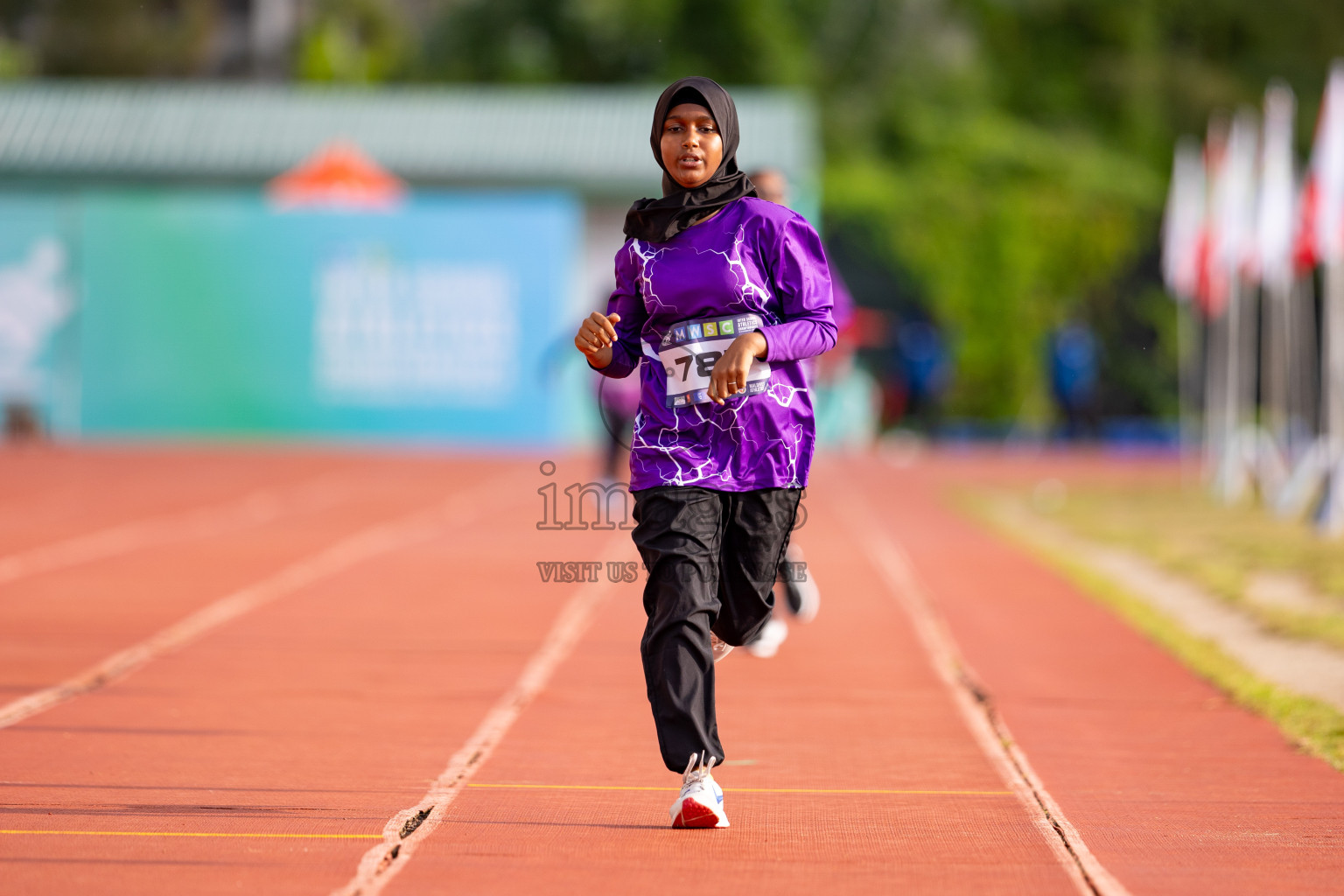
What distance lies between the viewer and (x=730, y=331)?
457 centimetres

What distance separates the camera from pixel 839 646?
8008 millimetres

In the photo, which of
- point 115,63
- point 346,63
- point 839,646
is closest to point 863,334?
point 839,646

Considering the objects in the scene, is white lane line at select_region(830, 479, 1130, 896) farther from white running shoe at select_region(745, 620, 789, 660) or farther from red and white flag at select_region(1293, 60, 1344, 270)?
red and white flag at select_region(1293, 60, 1344, 270)

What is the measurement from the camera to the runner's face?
4547mm

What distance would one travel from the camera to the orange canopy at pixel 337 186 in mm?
26297

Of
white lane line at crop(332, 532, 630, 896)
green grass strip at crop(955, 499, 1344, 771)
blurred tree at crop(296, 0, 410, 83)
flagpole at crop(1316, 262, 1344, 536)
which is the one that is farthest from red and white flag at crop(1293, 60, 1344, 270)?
blurred tree at crop(296, 0, 410, 83)

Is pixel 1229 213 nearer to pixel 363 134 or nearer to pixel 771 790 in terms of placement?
pixel 771 790

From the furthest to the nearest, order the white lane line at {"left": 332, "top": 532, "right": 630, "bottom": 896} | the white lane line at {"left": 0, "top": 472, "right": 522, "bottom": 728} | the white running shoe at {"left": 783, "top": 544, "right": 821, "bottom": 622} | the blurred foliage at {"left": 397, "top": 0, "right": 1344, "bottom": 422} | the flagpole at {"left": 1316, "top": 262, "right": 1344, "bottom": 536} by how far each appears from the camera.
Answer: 1. the blurred foliage at {"left": 397, "top": 0, "right": 1344, "bottom": 422}
2. the flagpole at {"left": 1316, "top": 262, "right": 1344, "bottom": 536}
3. the white running shoe at {"left": 783, "top": 544, "right": 821, "bottom": 622}
4. the white lane line at {"left": 0, "top": 472, "right": 522, "bottom": 728}
5. the white lane line at {"left": 332, "top": 532, "right": 630, "bottom": 896}

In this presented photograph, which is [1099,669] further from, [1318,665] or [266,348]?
[266,348]

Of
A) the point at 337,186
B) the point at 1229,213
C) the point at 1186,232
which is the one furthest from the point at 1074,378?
the point at 337,186

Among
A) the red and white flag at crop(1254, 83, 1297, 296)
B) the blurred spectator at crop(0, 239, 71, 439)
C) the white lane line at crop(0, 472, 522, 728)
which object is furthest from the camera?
the blurred spectator at crop(0, 239, 71, 439)

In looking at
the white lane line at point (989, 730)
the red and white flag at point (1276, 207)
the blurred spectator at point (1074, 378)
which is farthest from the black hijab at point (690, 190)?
the blurred spectator at point (1074, 378)

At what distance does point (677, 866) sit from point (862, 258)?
24943 millimetres

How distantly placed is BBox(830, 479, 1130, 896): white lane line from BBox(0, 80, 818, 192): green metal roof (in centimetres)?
1663
